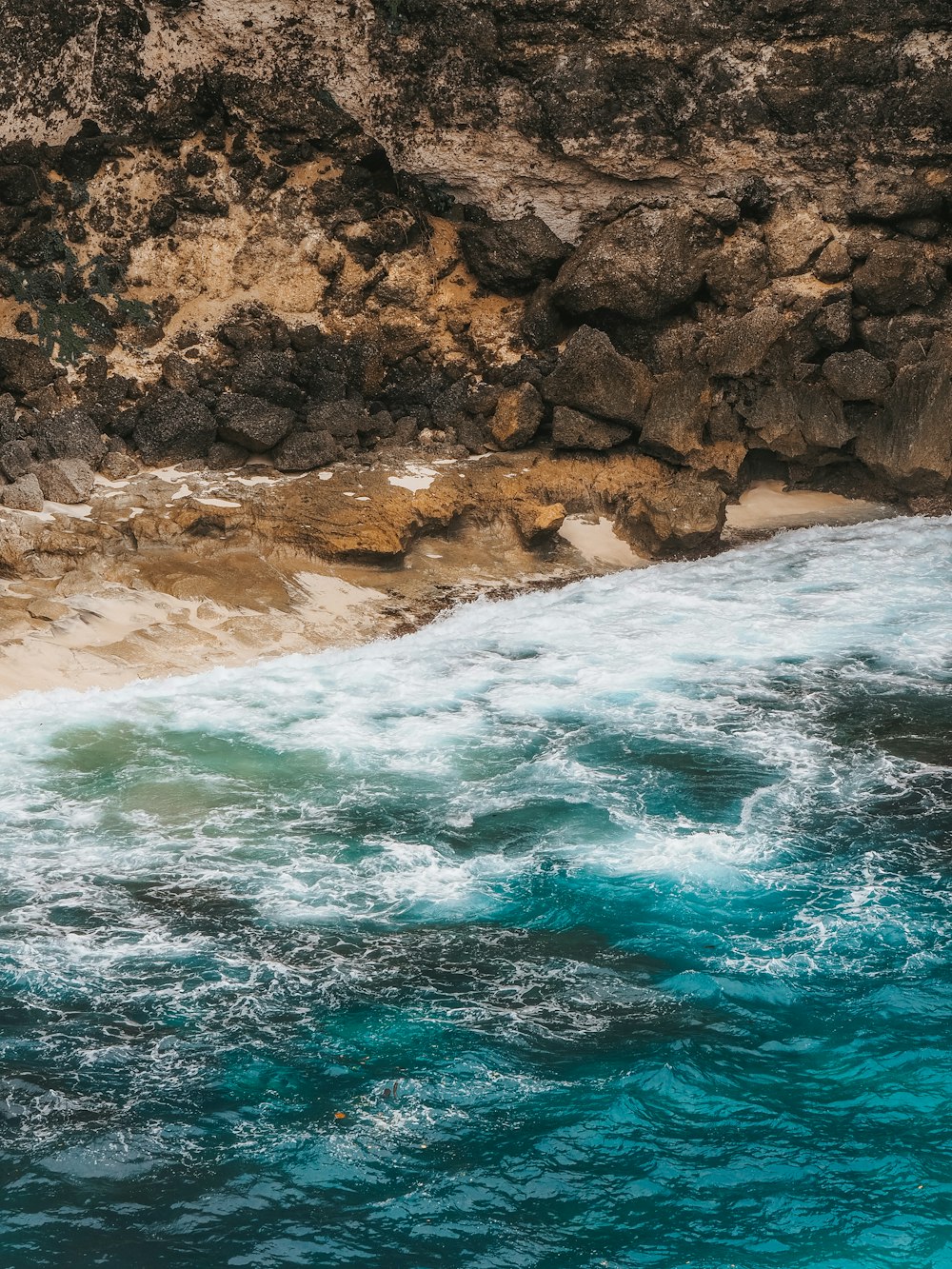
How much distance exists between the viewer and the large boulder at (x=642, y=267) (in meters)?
18.5

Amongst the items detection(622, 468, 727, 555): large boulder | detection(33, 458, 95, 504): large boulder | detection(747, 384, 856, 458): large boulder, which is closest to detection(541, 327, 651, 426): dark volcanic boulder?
detection(622, 468, 727, 555): large boulder

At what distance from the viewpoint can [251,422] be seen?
1691 cm

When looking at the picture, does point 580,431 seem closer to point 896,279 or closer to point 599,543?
point 599,543

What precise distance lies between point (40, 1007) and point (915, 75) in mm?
16886

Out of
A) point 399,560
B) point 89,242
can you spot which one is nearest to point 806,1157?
point 399,560

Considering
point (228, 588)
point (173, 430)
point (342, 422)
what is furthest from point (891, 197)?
point (228, 588)

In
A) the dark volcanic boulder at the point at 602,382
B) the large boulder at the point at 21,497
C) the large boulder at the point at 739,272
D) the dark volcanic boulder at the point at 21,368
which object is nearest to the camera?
the large boulder at the point at 21,497

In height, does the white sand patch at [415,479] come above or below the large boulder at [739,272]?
below

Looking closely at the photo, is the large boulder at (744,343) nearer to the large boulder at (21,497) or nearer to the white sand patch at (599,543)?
A: the white sand patch at (599,543)

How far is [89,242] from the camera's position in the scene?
1797 centimetres

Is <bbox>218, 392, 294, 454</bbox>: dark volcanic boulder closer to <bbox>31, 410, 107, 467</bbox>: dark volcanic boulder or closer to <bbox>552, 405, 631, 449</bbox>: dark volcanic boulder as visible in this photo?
<bbox>31, 410, 107, 467</bbox>: dark volcanic boulder

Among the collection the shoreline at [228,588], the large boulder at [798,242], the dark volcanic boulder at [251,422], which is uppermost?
the large boulder at [798,242]

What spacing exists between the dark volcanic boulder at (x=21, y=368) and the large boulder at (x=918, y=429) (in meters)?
10.8

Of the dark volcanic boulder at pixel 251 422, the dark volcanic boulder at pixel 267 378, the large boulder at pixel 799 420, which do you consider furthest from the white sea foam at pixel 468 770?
the dark volcanic boulder at pixel 267 378
